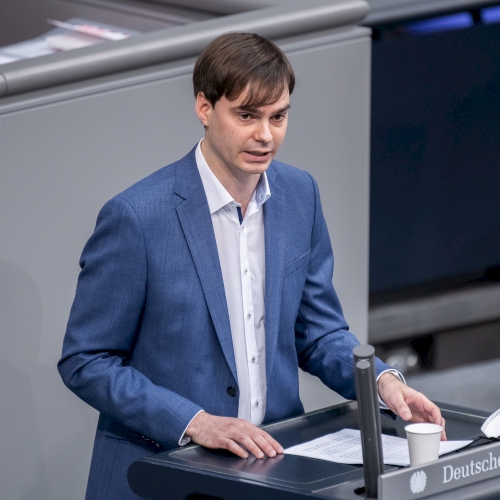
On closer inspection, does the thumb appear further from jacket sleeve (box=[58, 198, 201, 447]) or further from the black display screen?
the black display screen

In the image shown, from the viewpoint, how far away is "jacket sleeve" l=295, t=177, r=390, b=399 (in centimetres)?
224

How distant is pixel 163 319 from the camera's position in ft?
6.75

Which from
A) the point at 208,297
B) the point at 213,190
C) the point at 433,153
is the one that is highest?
the point at 213,190

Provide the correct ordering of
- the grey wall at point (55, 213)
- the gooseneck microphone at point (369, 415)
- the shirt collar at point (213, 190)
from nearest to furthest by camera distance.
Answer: the gooseneck microphone at point (369, 415) < the shirt collar at point (213, 190) < the grey wall at point (55, 213)

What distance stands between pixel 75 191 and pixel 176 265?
0.82 m

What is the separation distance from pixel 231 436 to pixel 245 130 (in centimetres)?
53

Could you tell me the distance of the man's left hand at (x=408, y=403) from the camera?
2.01 m

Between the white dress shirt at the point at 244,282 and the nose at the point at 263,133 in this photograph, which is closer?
the nose at the point at 263,133

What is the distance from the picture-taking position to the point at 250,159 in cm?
201

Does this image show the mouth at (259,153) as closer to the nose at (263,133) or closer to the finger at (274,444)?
the nose at (263,133)

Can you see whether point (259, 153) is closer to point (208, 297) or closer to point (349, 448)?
point (208, 297)

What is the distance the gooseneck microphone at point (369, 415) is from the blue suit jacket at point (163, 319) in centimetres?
41

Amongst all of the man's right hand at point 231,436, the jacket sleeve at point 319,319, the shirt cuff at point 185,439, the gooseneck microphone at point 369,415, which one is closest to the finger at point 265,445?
the man's right hand at point 231,436

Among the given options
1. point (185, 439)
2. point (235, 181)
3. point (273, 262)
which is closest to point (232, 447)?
point (185, 439)
